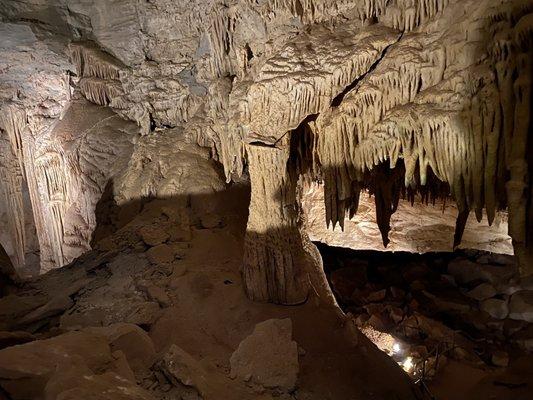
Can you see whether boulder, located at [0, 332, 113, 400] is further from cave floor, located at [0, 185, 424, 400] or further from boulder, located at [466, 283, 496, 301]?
boulder, located at [466, 283, 496, 301]

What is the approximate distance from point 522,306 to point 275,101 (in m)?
8.72

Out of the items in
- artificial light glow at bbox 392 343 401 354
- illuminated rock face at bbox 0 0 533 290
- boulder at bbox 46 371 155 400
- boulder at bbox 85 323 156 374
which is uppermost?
illuminated rock face at bbox 0 0 533 290

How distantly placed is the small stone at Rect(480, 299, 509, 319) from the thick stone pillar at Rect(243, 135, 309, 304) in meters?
6.98

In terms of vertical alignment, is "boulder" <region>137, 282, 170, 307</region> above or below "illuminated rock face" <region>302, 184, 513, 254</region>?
above

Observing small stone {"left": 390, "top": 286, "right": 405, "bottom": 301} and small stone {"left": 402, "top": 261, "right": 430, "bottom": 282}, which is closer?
small stone {"left": 390, "top": 286, "right": 405, "bottom": 301}

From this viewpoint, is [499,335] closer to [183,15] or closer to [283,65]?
[283,65]

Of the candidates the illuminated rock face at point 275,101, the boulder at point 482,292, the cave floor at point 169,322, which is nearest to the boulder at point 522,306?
the boulder at point 482,292

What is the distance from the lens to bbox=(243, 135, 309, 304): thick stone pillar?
15.6 feet

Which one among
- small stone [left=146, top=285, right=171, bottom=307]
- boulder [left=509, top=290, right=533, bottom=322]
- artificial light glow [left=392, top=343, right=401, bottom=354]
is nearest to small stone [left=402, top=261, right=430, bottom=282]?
boulder [left=509, top=290, right=533, bottom=322]

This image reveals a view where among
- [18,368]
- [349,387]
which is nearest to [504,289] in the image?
[349,387]

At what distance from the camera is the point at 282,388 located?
12.1 feet

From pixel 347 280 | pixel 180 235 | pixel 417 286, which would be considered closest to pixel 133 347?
pixel 180 235

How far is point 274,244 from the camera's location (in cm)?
480

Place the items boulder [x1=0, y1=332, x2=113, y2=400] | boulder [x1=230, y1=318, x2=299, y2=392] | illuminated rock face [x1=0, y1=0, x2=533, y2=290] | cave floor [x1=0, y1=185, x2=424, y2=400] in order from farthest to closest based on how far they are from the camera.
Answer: boulder [x1=230, y1=318, x2=299, y2=392], illuminated rock face [x1=0, y1=0, x2=533, y2=290], cave floor [x1=0, y1=185, x2=424, y2=400], boulder [x1=0, y1=332, x2=113, y2=400]
